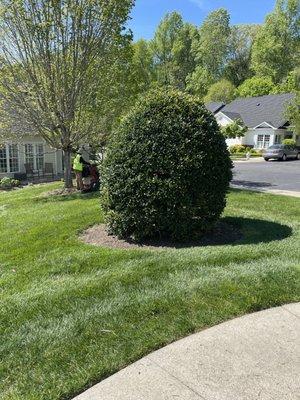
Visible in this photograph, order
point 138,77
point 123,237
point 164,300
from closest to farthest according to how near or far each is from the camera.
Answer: point 164,300 → point 123,237 → point 138,77

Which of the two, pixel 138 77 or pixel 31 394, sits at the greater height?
pixel 138 77

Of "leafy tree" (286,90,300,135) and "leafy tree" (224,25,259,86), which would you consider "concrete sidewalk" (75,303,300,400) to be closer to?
"leafy tree" (286,90,300,135)

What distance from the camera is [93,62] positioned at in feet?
42.4

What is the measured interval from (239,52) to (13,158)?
5793 cm

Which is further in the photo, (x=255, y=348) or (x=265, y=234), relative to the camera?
(x=265, y=234)

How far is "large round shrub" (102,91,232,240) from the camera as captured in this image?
6000 mm

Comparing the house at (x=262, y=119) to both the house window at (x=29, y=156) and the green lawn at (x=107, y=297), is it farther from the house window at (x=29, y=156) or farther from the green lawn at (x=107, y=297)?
the green lawn at (x=107, y=297)

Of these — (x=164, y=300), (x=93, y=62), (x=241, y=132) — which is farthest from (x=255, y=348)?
(x=241, y=132)

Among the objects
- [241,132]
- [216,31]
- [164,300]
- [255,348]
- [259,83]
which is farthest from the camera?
[216,31]

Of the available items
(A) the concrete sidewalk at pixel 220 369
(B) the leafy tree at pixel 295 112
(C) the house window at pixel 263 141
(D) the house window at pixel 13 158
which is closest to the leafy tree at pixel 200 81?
(C) the house window at pixel 263 141

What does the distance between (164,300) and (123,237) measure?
2439mm

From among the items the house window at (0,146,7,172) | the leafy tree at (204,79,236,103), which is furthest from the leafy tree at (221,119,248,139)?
the house window at (0,146,7,172)

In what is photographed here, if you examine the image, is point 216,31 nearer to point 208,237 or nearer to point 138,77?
point 138,77

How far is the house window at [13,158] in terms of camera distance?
21.5 m
